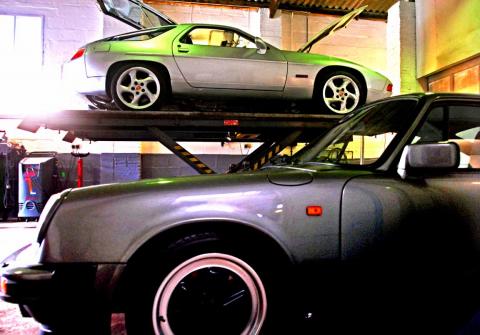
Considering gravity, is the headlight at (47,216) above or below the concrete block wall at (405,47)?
below

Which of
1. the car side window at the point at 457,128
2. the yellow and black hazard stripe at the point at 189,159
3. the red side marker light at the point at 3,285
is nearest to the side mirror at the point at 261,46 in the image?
the yellow and black hazard stripe at the point at 189,159

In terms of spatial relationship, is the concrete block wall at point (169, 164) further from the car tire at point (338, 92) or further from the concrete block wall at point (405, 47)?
the car tire at point (338, 92)

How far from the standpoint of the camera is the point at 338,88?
180 inches

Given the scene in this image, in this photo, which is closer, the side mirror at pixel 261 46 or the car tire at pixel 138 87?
the car tire at pixel 138 87

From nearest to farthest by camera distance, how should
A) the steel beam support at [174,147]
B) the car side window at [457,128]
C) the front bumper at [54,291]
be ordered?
the front bumper at [54,291] < the car side window at [457,128] < the steel beam support at [174,147]

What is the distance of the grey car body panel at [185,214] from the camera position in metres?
1.68

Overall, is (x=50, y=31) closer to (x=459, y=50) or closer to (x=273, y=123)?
(x=273, y=123)

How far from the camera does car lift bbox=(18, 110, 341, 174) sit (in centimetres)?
383

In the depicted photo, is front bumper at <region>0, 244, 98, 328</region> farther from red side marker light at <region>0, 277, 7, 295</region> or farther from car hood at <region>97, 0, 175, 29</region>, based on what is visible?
car hood at <region>97, 0, 175, 29</region>

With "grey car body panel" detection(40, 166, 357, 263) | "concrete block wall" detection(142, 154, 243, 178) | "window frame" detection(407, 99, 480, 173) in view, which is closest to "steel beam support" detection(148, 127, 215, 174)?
"grey car body panel" detection(40, 166, 357, 263)

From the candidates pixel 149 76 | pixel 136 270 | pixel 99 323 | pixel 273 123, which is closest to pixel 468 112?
pixel 273 123

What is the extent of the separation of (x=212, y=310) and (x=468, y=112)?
2106mm

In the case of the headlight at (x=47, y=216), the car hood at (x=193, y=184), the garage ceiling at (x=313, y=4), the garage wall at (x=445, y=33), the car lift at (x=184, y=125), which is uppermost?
the garage ceiling at (x=313, y=4)

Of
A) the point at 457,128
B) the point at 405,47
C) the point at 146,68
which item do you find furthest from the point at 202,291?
the point at 405,47
